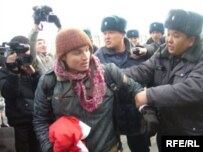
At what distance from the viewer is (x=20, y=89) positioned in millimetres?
2604

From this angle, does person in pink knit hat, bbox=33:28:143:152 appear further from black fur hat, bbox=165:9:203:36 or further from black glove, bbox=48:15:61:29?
black glove, bbox=48:15:61:29

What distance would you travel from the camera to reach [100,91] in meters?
1.84

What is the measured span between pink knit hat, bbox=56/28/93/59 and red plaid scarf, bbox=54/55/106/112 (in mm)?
97

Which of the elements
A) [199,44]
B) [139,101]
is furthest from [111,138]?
[199,44]

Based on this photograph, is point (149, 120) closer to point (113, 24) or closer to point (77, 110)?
point (77, 110)

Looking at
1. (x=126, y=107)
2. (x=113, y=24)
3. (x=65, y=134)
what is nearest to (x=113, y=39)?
(x=113, y=24)

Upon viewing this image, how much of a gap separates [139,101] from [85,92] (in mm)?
330

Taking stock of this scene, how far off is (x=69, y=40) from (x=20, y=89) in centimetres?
98

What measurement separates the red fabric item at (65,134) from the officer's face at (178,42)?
754mm

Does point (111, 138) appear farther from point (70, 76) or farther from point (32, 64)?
point (32, 64)

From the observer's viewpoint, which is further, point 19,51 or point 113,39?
point 113,39

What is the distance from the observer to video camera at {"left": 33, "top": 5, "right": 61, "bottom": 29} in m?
2.65

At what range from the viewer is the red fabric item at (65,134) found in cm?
174

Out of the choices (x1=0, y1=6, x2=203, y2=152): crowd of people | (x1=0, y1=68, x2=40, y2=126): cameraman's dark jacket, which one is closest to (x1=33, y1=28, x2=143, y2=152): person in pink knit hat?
(x1=0, y1=6, x2=203, y2=152): crowd of people
